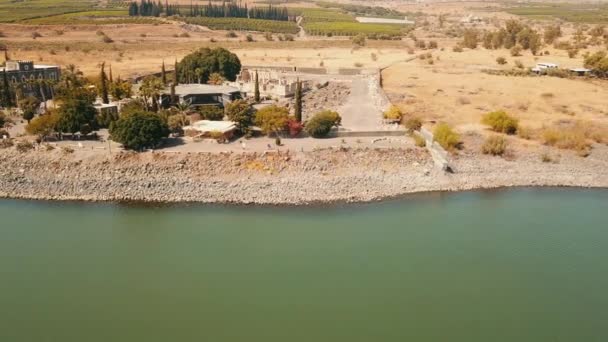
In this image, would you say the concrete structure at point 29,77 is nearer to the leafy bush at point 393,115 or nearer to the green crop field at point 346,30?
the leafy bush at point 393,115

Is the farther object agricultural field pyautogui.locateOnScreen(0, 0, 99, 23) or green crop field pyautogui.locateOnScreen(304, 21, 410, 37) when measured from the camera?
green crop field pyautogui.locateOnScreen(304, 21, 410, 37)

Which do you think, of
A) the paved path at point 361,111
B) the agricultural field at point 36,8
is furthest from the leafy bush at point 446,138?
the agricultural field at point 36,8

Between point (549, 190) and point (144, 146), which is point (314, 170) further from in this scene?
point (549, 190)

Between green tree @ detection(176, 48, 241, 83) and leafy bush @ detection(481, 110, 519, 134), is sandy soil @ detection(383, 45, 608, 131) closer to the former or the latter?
leafy bush @ detection(481, 110, 519, 134)

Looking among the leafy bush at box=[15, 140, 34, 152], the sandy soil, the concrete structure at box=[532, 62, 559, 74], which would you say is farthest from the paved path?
the concrete structure at box=[532, 62, 559, 74]

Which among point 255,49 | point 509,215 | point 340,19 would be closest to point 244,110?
point 509,215

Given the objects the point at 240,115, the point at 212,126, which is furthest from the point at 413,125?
the point at 212,126

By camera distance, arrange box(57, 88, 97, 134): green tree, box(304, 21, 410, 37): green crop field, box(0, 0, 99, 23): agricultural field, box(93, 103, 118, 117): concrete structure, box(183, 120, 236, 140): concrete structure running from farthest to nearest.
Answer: box(304, 21, 410, 37): green crop field, box(0, 0, 99, 23): agricultural field, box(93, 103, 118, 117): concrete structure, box(183, 120, 236, 140): concrete structure, box(57, 88, 97, 134): green tree

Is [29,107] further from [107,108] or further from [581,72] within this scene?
[581,72]
